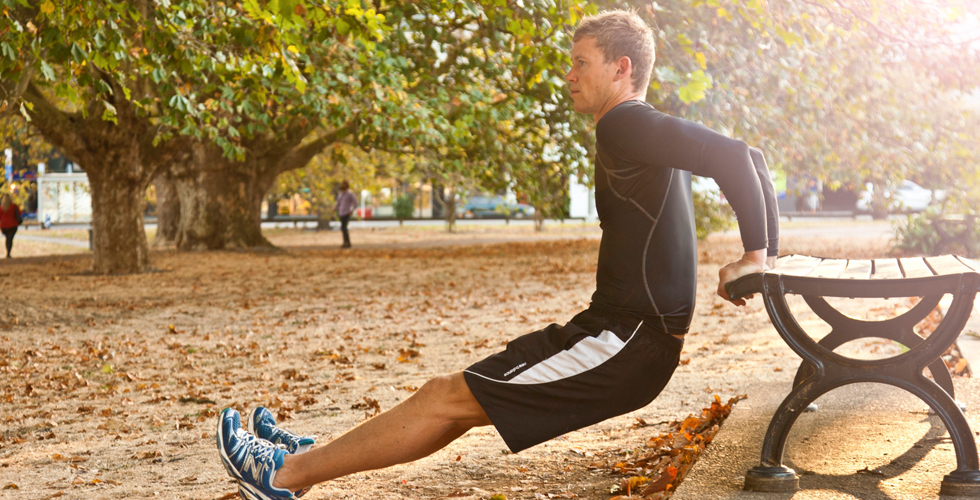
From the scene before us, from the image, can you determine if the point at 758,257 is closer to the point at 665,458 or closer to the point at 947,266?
the point at 947,266

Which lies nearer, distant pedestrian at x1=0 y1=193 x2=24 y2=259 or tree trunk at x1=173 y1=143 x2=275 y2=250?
distant pedestrian at x1=0 y1=193 x2=24 y2=259

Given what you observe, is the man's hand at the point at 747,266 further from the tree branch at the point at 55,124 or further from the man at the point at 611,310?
the tree branch at the point at 55,124

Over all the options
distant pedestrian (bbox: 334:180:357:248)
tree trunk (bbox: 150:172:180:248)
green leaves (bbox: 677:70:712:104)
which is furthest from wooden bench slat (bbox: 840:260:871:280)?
tree trunk (bbox: 150:172:180:248)

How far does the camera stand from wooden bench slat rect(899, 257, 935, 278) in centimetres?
267

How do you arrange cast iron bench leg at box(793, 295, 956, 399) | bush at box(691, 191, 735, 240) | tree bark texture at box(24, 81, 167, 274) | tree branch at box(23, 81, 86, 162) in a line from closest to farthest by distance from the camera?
cast iron bench leg at box(793, 295, 956, 399)
tree branch at box(23, 81, 86, 162)
tree bark texture at box(24, 81, 167, 274)
bush at box(691, 191, 735, 240)

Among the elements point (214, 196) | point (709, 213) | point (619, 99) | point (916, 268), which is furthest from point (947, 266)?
point (214, 196)

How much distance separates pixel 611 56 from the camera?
2482 millimetres

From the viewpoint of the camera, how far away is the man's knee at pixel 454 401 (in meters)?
2.46

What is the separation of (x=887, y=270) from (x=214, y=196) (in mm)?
19603

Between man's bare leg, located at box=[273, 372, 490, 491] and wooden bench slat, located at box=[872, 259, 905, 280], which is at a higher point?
wooden bench slat, located at box=[872, 259, 905, 280]

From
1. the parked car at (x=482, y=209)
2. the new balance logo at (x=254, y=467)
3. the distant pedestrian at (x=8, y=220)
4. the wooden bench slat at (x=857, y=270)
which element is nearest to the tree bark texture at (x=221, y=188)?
the distant pedestrian at (x=8, y=220)

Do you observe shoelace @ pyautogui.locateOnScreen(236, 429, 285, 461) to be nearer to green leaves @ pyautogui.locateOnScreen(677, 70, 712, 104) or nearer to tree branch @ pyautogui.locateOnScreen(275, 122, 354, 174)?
green leaves @ pyautogui.locateOnScreen(677, 70, 712, 104)

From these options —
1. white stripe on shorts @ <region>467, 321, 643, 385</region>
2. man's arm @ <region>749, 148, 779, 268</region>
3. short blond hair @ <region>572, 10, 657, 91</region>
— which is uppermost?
short blond hair @ <region>572, 10, 657, 91</region>

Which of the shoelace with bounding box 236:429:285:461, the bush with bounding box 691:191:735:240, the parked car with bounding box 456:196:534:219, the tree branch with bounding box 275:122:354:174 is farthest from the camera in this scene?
the parked car with bounding box 456:196:534:219
